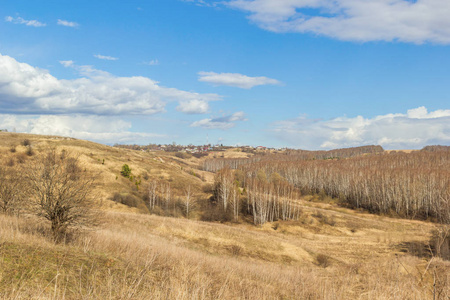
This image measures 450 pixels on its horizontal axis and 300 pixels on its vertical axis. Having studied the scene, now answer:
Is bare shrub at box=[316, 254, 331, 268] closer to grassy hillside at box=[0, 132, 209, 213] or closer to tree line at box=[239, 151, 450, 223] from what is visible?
tree line at box=[239, 151, 450, 223]

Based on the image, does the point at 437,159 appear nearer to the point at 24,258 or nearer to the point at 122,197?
the point at 122,197

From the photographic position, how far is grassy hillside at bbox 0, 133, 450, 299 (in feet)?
26.0

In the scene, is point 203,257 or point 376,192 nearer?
point 203,257

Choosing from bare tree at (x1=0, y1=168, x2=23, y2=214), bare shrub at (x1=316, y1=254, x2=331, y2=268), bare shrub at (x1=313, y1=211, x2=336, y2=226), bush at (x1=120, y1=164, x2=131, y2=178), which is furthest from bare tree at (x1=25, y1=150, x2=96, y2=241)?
bush at (x1=120, y1=164, x2=131, y2=178)

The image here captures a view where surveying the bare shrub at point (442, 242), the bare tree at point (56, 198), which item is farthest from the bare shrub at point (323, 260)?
the bare tree at point (56, 198)

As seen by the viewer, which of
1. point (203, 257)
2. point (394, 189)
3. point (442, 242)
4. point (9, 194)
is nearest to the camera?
point (442, 242)

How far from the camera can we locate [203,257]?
17.2 meters

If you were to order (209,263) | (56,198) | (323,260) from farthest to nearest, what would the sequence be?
(323,260) < (209,263) < (56,198)

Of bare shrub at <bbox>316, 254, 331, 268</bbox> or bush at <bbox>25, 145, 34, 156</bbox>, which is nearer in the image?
bare shrub at <bbox>316, 254, 331, 268</bbox>

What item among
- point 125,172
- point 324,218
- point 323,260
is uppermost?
point 125,172

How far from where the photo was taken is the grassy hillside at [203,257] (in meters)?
7.91

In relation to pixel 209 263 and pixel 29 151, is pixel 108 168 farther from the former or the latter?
pixel 209 263

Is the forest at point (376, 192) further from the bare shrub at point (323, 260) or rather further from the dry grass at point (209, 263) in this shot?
the bare shrub at point (323, 260)

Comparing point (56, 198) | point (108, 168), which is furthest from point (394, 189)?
point (56, 198)
